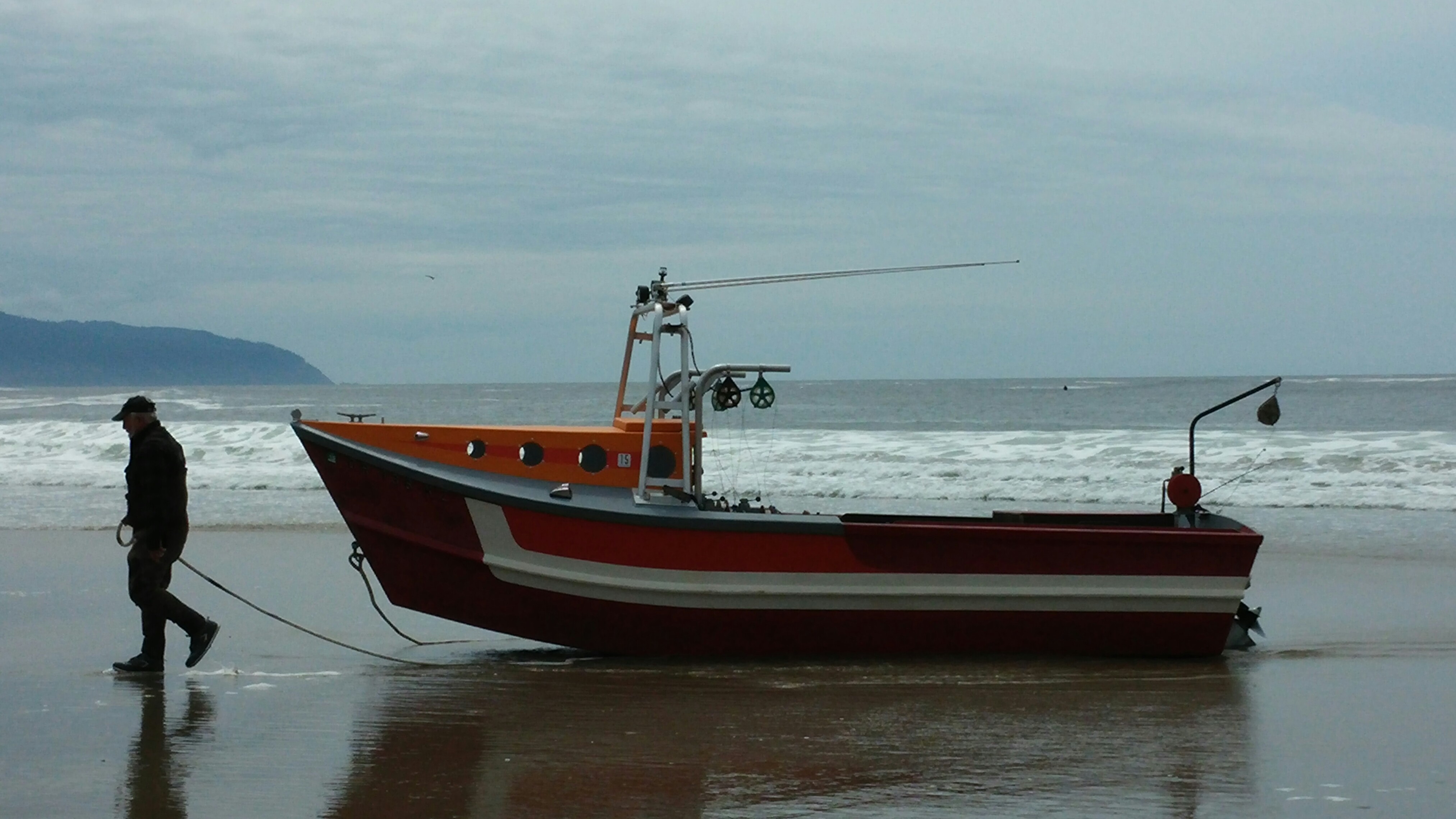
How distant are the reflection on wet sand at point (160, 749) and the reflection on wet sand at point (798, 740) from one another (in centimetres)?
58

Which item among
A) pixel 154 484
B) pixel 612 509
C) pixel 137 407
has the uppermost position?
pixel 137 407

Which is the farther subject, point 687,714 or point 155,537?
point 155,537


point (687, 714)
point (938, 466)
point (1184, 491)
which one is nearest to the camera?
point (687, 714)

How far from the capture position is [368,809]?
4703 mm

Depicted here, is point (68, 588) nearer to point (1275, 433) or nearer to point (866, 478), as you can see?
point (866, 478)

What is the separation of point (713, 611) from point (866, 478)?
1191 centimetres

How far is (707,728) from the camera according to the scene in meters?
5.90

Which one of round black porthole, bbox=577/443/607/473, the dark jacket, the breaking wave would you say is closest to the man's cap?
the dark jacket

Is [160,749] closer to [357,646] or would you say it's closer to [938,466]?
[357,646]

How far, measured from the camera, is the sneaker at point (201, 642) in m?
7.03

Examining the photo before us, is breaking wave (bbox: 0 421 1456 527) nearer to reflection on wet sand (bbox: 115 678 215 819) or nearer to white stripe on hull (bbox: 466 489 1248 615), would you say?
white stripe on hull (bbox: 466 489 1248 615)

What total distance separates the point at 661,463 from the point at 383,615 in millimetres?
1681

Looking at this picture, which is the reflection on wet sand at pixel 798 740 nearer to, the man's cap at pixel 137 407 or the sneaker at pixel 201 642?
the sneaker at pixel 201 642

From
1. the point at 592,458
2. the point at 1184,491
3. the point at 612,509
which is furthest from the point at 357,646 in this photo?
the point at 1184,491
